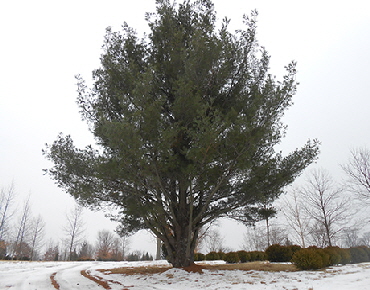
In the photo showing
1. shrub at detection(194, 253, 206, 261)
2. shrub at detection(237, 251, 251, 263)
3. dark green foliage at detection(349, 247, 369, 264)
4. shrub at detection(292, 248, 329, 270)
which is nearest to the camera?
shrub at detection(292, 248, 329, 270)

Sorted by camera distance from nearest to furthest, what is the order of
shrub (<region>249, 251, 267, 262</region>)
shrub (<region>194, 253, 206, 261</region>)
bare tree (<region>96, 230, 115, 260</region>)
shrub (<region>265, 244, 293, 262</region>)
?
1. shrub (<region>265, 244, 293, 262</region>)
2. shrub (<region>249, 251, 267, 262</region>)
3. shrub (<region>194, 253, 206, 261</region>)
4. bare tree (<region>96, 230, 115, 260</region>)

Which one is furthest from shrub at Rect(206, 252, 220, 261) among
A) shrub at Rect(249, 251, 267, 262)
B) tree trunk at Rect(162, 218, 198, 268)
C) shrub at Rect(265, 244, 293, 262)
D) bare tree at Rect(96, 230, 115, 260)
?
bare tree at Rect(96, 230, 115, 260)

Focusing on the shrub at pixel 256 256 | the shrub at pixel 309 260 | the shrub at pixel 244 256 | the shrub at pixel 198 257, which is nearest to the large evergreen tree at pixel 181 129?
the shrub at pixel 309 260

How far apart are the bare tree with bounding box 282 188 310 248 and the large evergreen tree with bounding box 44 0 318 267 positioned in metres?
14.2

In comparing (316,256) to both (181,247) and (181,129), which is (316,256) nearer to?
(181,247)

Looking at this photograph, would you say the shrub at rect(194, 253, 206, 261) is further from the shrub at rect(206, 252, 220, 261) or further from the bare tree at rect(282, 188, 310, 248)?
the bare tree at rect(282, 188, 310, 248)

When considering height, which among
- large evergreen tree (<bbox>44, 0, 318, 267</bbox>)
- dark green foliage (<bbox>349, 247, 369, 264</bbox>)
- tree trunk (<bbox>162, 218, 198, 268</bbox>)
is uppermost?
large evergreen tree (<bbox>44, 0, 318, 267</bbox>)

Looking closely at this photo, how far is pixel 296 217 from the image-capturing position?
21.8 metres

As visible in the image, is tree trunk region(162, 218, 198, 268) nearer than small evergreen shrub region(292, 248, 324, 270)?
No

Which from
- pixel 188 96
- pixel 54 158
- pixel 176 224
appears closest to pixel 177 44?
pixel 188 96

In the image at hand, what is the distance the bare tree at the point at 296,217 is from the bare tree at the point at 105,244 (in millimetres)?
31521

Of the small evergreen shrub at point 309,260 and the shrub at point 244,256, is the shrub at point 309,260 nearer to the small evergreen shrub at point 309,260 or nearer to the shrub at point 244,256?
the small evergreen shrub at point 309,260

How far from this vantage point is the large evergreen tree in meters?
6.78

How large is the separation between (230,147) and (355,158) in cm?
1516
